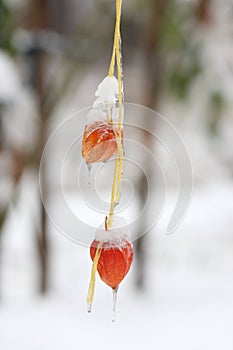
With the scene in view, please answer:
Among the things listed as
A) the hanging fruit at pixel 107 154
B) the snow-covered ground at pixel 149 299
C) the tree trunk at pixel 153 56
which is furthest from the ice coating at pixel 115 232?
the tree trunk at pixel 153 56

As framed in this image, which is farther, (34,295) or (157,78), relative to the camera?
(34,295)

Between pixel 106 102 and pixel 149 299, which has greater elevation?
pixel 149 299

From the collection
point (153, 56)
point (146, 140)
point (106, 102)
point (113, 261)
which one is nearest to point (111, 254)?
point (113, 261)

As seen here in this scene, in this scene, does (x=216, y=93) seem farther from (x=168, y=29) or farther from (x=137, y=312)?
(x=137, y=312)

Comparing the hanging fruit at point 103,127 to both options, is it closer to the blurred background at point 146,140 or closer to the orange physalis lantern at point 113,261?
the orange physalis lantern at point 113,261

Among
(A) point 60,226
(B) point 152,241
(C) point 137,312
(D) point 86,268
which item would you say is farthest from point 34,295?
(A) point 60,226

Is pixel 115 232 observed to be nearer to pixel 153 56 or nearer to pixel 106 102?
pixel 106 102

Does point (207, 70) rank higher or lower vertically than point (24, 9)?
lower
